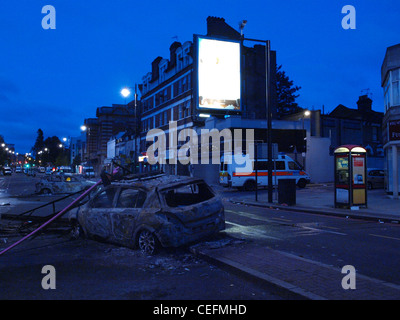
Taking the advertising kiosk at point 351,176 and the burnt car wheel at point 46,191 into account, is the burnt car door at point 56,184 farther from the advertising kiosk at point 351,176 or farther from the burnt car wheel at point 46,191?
the advertising kiosk at point 351,176

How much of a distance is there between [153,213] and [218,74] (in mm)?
19958

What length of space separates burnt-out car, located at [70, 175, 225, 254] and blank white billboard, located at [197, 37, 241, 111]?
1758 cm

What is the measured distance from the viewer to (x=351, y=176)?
1470cm

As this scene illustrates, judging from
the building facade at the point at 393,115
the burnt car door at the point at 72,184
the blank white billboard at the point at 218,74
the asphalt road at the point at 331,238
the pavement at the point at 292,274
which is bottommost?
the asphalt road at the point at 331,238

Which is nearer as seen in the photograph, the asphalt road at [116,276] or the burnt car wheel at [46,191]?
the asphalt road at [116,276]

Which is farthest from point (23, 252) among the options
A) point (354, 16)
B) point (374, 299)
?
point (354, 16)

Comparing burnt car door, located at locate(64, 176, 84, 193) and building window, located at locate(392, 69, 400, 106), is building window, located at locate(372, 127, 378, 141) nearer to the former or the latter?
building window, located at locate(392, 69, 400, 106)

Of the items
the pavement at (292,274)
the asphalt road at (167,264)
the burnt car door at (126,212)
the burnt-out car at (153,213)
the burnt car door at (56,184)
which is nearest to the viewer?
the pavement at (292,274)

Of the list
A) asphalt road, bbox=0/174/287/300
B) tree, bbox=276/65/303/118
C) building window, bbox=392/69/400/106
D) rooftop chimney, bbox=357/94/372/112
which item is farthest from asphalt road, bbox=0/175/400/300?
tree, bbox=276/65/303/118

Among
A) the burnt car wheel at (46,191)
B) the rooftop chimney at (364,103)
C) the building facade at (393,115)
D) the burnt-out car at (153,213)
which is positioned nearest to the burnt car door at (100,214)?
the burnt-out car at (153,213)

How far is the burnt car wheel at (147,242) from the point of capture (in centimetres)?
711

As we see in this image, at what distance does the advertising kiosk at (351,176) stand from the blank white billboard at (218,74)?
12.1 meters
